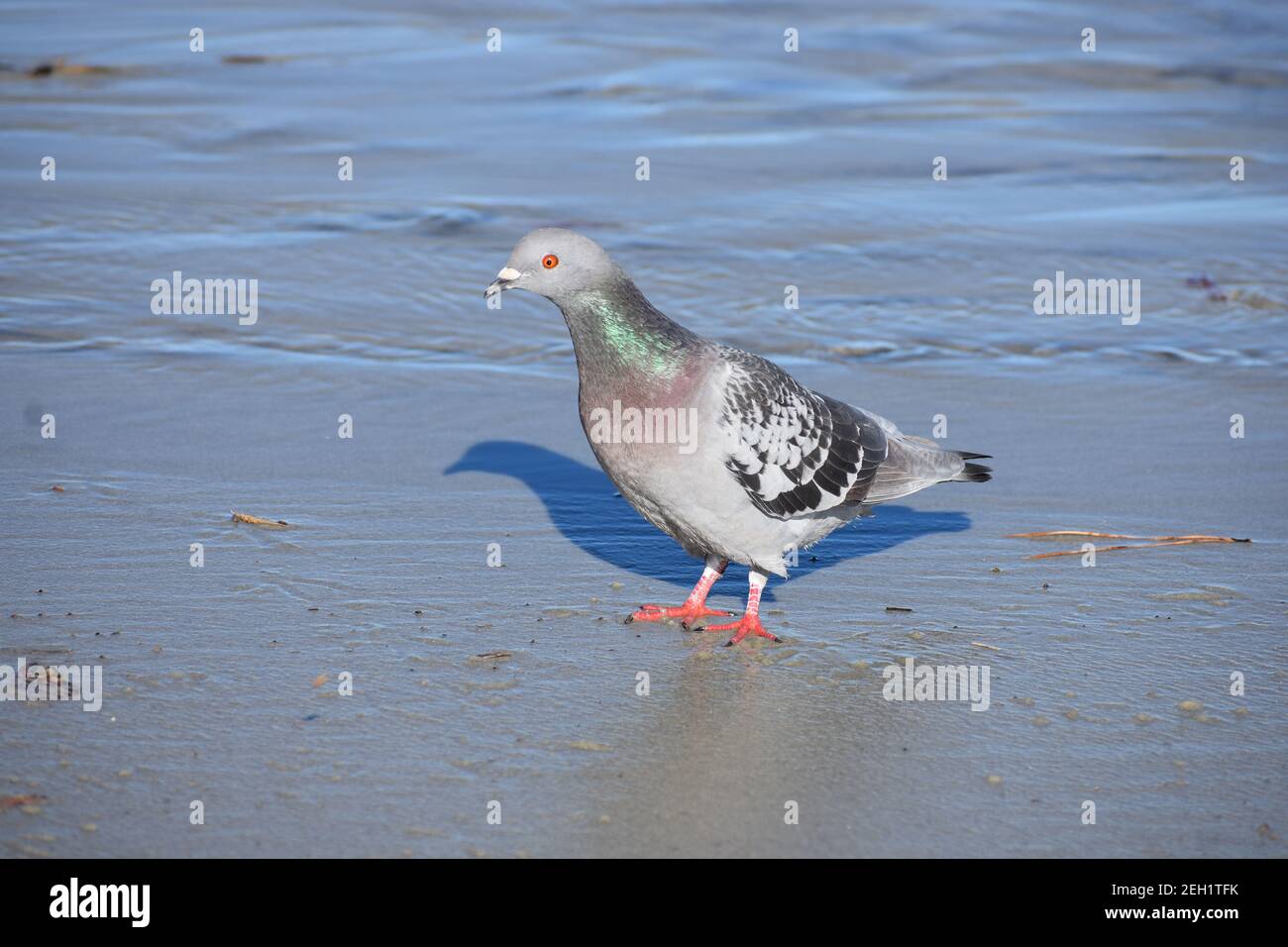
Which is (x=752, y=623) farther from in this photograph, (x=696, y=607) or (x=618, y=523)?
(x=618, y=523)

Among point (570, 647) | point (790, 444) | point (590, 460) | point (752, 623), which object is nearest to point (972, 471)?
point (790, 444)

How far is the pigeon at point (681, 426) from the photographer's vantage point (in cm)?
555

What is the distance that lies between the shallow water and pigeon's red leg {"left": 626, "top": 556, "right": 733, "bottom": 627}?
118mm

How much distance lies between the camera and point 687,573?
21.0 feet

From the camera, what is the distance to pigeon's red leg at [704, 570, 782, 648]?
553cm

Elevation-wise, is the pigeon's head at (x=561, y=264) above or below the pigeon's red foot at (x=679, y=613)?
above

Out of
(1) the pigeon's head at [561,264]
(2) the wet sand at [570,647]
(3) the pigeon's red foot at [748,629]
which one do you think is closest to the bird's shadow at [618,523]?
(2) the wet sand at [570,647]

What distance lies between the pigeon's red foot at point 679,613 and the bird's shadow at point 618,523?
0.38m

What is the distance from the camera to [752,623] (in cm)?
558

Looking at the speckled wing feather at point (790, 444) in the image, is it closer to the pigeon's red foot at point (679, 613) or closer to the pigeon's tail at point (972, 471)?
the pigeon's tail at point (972, 471)

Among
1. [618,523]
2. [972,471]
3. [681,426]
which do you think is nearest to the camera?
[681,426]

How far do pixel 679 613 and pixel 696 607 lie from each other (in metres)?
0.08

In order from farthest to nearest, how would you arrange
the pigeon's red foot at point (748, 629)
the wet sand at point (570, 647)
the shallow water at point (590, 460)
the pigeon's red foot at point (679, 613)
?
the pigeon's red foot at point (679, 613) → the pigeon's red foot at point (748, 629) → the shallow water at point (590, 460) → the wet sand at point (570, 647)

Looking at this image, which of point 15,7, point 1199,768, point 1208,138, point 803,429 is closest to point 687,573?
point 803,429
